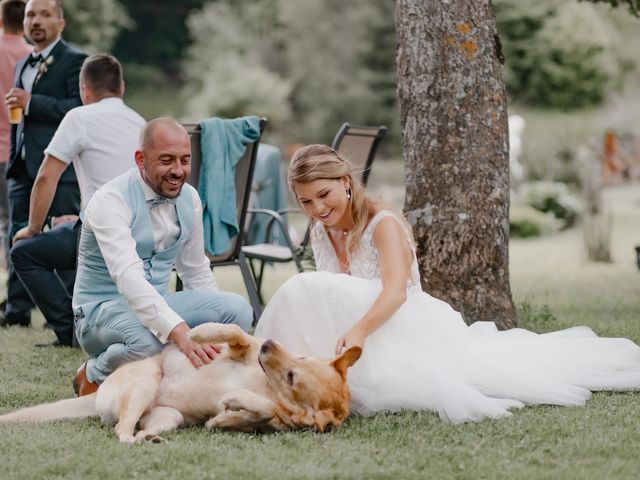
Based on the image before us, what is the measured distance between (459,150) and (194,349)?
2046 millimetres

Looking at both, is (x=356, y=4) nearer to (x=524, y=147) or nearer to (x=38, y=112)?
(x=524, y=147)

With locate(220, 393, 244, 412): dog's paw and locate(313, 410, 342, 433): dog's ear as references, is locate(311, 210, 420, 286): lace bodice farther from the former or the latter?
locate(220, 393, 244, 412): dog's paw

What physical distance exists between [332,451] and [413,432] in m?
0.39

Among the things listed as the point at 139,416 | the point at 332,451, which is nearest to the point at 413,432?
the point at 332,451

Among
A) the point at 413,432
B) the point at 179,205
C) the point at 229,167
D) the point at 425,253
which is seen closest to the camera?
Answer: the point at 413,432

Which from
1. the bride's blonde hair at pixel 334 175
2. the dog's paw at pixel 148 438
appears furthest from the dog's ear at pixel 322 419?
Result: the bride's blonde hair at pixel 334 175

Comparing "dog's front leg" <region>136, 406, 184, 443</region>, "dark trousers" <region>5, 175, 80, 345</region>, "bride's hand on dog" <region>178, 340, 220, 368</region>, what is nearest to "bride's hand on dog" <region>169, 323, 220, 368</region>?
"bride's hand on dog" <region>178, 340, 220, 368</region>

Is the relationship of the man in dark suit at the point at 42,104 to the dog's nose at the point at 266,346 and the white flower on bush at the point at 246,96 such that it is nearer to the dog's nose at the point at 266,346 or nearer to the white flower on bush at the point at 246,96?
the dog's nose at the point at 266,346

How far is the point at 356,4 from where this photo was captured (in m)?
34.7

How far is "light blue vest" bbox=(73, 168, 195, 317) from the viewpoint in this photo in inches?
157

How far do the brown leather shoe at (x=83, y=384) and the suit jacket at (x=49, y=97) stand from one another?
7.21ft

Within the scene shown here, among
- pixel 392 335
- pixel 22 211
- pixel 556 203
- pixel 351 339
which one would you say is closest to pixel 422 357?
pixel 392 335

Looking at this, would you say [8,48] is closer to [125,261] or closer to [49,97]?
[49,97]

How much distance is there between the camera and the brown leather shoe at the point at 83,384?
407 centimetres
